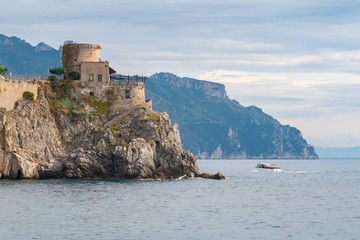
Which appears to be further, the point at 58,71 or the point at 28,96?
the point at 58,71

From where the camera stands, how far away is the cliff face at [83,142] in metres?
109

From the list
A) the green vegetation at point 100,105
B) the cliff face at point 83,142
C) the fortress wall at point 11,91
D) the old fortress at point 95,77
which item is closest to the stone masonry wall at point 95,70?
the old fortress at point 95,77

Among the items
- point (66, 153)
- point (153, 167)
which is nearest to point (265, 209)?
point (153, 167)

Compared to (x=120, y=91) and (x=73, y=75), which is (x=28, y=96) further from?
(x=120, y=91)

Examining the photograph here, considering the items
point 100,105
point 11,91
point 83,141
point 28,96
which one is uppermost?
point 11,91

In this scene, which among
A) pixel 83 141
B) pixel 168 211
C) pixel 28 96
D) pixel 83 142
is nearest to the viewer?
pixel 168 211

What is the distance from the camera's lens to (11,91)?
370 ft

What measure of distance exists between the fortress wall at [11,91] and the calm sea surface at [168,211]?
57.1 feet

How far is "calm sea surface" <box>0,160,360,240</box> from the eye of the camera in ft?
190

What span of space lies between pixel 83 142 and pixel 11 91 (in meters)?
17.3

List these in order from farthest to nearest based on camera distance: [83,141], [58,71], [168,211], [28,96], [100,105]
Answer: [58,71] → [100,105] → [28,96] → [83,141] → [168,211]

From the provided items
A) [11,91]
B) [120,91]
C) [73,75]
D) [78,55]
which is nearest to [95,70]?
[73,75]

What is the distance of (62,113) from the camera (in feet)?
401

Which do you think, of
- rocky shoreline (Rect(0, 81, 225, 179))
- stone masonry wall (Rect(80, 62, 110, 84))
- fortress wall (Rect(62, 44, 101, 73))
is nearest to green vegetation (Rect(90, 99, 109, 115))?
rocky shoreline (Rect(0, 81, 225, 179))
